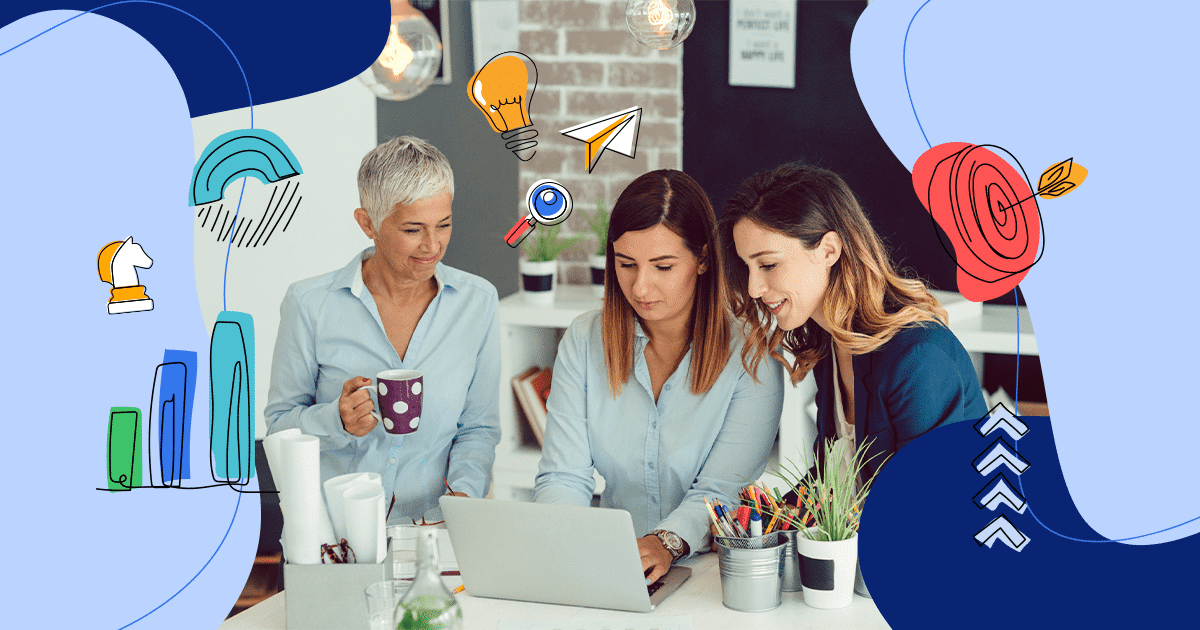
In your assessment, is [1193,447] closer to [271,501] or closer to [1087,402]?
[1087,402]

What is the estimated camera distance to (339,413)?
6.73 ft

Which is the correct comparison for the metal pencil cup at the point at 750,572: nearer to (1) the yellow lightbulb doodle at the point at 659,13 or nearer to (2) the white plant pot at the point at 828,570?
(2) the white plant pot at the point at 828,570

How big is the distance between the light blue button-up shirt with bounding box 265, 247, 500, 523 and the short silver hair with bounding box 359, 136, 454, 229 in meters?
0.16

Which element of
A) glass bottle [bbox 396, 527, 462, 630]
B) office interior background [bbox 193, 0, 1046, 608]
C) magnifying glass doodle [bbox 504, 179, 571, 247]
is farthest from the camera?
office interior background [bbox 193, 0, 1046, 608]

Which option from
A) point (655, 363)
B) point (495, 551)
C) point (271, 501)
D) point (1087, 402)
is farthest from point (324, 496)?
point (1087, 402)

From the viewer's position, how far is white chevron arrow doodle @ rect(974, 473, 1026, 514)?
1.83 m

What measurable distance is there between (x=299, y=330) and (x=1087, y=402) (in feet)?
5.30

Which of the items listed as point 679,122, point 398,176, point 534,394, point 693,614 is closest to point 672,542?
point 693,614

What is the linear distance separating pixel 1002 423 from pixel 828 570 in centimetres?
48

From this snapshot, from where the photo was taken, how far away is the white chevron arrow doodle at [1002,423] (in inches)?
70.6

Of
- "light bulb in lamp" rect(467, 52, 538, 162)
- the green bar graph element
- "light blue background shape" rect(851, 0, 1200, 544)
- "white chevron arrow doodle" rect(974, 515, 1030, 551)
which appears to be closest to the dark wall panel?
"light bulb in lamp" rect(467, 52, 538, 162)

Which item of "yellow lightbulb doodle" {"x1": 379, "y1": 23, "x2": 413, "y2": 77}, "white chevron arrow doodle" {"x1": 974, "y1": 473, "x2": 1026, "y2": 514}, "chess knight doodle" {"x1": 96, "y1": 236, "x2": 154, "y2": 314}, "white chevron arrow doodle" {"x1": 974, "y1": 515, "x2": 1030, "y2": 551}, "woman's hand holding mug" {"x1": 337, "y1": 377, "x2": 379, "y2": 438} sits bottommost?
"white chevron arrow doodle" {"x1": 974, "y1": 515, "x2": 1030, "y2": 551}

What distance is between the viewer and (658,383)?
2.13m

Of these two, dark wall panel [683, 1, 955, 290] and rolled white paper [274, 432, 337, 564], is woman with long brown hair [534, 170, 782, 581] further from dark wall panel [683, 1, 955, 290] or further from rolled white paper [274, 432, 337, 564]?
dark wall panel [683, 1, 955, 290]
